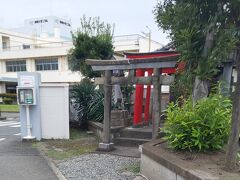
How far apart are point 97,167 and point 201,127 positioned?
2565mm

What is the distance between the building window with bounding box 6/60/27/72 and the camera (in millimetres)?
37469

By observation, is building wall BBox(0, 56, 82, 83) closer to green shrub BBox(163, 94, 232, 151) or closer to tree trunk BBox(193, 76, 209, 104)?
tree trunk BBox(193, 76, 209, 104)

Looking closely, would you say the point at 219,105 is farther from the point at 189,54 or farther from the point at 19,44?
the point at 19,44

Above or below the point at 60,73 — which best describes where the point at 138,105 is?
below

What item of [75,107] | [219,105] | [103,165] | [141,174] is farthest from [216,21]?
[75,107]

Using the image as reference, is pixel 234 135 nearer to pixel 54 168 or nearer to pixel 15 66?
pixel 54 168

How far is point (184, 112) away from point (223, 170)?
1.19 m

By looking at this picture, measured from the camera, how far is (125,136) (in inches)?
296

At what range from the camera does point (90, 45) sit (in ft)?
40.5

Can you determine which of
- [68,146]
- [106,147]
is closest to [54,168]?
[106,147]

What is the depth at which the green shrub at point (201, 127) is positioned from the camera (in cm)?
401

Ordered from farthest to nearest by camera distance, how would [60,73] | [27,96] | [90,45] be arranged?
[60,73], [90,45], [27,96]

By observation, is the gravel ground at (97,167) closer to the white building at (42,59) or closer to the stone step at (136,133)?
the stone step at (136,133)

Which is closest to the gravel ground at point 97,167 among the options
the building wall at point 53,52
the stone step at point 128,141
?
the stone step at point 128,141
